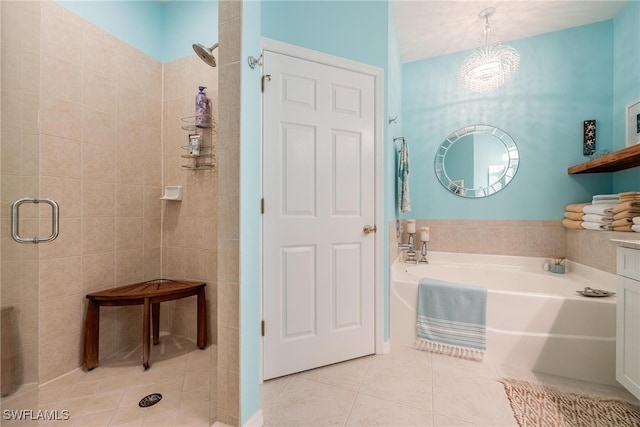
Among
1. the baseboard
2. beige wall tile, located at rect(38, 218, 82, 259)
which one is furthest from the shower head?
the baseboard

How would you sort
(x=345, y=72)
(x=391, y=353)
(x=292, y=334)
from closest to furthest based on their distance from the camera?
1. (x=292, y=334)
2. (x=345, y=72)
3. (x=391, y=353)

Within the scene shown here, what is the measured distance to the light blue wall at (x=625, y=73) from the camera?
226cm

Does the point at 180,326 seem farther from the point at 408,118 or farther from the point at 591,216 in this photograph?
A: the point at 591,216

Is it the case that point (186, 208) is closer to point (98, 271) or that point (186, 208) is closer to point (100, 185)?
point (100, 185)

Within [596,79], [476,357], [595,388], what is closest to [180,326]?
[476,357]

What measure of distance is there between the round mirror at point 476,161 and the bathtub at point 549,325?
41.5 inches

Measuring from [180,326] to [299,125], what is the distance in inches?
75.3

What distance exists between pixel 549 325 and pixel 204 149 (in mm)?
2805

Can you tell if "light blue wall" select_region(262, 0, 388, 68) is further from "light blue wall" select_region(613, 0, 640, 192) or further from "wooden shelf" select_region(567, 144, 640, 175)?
"light blue wall" select_region(613, 0, 640, 192)

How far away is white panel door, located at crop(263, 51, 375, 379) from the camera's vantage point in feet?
5.81

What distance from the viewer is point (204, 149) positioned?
2.20 meters

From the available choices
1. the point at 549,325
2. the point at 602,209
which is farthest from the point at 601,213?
the point at 549,325

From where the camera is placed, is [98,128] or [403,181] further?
[403,181]

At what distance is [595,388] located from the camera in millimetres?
1694
